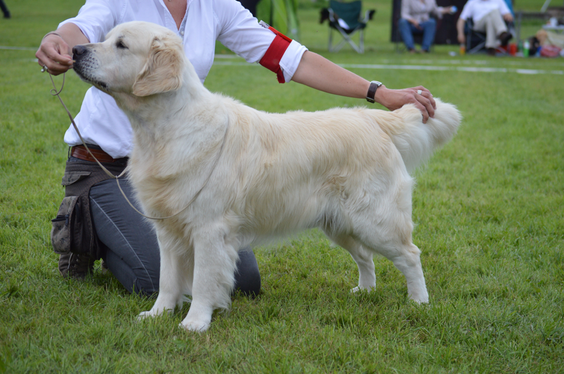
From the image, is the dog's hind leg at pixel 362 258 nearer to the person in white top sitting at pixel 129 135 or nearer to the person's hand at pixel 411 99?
the person in white top sitting at pixel 129 135

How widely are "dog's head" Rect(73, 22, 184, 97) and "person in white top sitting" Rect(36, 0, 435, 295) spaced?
0.48 meters

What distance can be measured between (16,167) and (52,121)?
1581mm

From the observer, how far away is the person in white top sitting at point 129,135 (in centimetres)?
279

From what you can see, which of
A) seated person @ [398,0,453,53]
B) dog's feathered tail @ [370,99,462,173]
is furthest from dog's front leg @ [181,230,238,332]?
seated person @ [398,0,453,53]

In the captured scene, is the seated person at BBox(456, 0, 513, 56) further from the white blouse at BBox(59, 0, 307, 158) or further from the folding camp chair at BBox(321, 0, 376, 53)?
the white blouse at BBox(59, 0, 307, 158)

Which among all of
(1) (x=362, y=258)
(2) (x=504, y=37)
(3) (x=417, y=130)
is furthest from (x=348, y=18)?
(1) (x=362, y=258)

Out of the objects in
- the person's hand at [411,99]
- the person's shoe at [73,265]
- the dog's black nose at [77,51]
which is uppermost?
the dog's black nose at [77,51]

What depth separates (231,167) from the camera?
2414 mm

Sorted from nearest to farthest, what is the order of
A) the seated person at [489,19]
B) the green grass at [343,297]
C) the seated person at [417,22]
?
the green grass at [343,297] < the seated person at [489,19] < the seated person at [417,22]

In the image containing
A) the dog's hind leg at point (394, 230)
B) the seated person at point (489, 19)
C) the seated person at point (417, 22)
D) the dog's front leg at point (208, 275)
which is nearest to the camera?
the dog's front leg at point (208, 275)

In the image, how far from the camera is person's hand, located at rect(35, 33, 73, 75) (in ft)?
7.25

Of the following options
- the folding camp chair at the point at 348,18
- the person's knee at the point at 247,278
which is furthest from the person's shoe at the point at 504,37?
the person's knee at the point at 247,278

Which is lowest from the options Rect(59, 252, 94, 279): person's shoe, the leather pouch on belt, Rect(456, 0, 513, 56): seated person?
Rect(456, 0, 513, 56): seated person

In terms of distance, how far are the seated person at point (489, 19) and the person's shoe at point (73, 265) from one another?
594 inches
